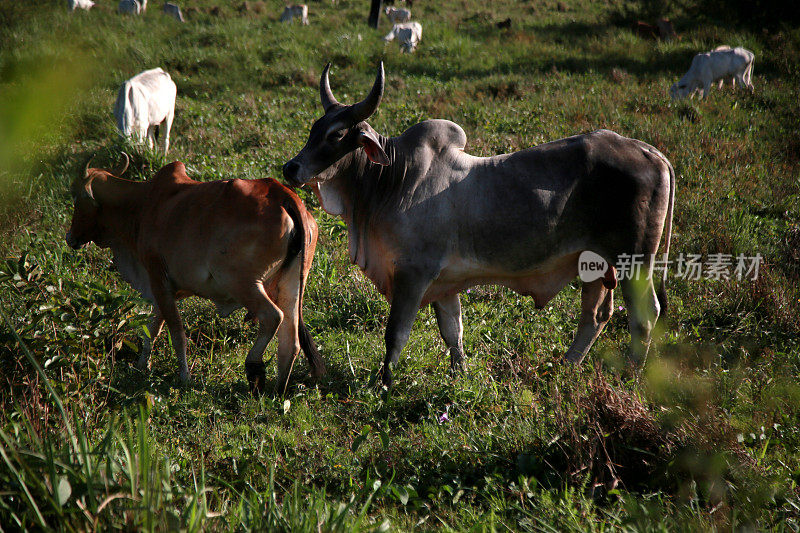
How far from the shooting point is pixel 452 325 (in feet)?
15.9

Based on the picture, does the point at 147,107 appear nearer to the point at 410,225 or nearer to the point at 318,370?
the point at 318,370

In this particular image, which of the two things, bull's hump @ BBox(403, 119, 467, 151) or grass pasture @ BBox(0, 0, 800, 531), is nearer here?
grass pasture @ BBox(0, 0, 800, 531)

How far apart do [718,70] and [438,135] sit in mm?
9796

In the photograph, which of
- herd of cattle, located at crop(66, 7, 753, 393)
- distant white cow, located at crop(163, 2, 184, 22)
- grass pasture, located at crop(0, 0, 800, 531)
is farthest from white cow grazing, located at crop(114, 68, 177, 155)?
distant white cow, located at crop(163, 2, 184, 22)

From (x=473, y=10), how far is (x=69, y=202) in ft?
55.0

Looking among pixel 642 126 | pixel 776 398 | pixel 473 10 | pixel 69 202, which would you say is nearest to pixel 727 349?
pixel 776 398

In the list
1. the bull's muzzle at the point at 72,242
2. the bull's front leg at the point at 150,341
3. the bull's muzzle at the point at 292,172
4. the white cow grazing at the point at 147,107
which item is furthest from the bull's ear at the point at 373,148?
the white cow grazing at the point at 147,107

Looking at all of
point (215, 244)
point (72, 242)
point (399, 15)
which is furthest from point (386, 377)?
point (399, 15)

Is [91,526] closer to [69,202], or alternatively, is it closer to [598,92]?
[69,202]

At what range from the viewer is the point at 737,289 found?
→ 5.82 metres

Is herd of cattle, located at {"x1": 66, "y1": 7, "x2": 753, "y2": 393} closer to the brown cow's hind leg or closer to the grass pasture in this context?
the brown cow's hind leg

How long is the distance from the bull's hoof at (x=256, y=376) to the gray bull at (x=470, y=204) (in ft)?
2.72

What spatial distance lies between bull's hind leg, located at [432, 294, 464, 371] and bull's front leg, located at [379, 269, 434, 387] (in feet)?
1.48

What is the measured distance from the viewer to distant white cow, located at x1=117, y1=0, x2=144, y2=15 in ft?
61.4
